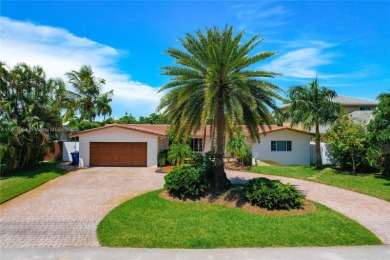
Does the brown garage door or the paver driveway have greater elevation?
the brown garage door

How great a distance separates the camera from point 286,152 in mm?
24094

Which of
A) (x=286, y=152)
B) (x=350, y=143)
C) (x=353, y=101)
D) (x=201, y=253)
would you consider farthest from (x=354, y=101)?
(x=201, y=253)

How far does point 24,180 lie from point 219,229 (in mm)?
13026

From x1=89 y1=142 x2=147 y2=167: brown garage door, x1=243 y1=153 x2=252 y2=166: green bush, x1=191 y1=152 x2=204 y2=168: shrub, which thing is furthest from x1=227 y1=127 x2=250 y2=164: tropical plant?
x1=191 y1=152 x2=204 y2=168: shrub

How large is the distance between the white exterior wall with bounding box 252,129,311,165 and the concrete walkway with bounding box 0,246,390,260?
1665 centimetres

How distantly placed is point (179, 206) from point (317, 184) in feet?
31.1

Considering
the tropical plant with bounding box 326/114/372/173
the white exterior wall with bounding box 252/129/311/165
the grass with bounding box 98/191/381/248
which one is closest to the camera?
the grass with bounding box 98/191/381/248

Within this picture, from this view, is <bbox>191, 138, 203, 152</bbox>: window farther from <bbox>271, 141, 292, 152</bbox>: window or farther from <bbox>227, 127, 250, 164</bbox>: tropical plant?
<bbox>271, 141, 292, 152</bbox>: window

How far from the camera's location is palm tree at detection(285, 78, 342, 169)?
791 inches

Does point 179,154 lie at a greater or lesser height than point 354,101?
lesser

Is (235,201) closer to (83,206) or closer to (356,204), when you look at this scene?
(356,204)

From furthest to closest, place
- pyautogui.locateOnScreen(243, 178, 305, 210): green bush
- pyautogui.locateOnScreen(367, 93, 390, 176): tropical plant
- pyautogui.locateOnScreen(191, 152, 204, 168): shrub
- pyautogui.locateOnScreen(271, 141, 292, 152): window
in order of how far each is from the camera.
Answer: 1. pyautogui.locateOnScreen(271, 141, 292, 152): window
2. pyautogui.locateOnScreen(367, 93, 390, 176): tropical plant
3. pyautogui.locateOnScreen(191, 152, 204, 168): shrub
4. pyautogui.locateOnScreen(243, 178, 305, 210): green bush

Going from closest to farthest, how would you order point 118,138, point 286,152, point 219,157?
1. point 219,157
2. point 118,138
3. point 286,152

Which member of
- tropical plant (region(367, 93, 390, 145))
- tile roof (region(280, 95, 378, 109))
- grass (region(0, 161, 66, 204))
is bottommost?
grass (region(0, 161, 66, 204))
